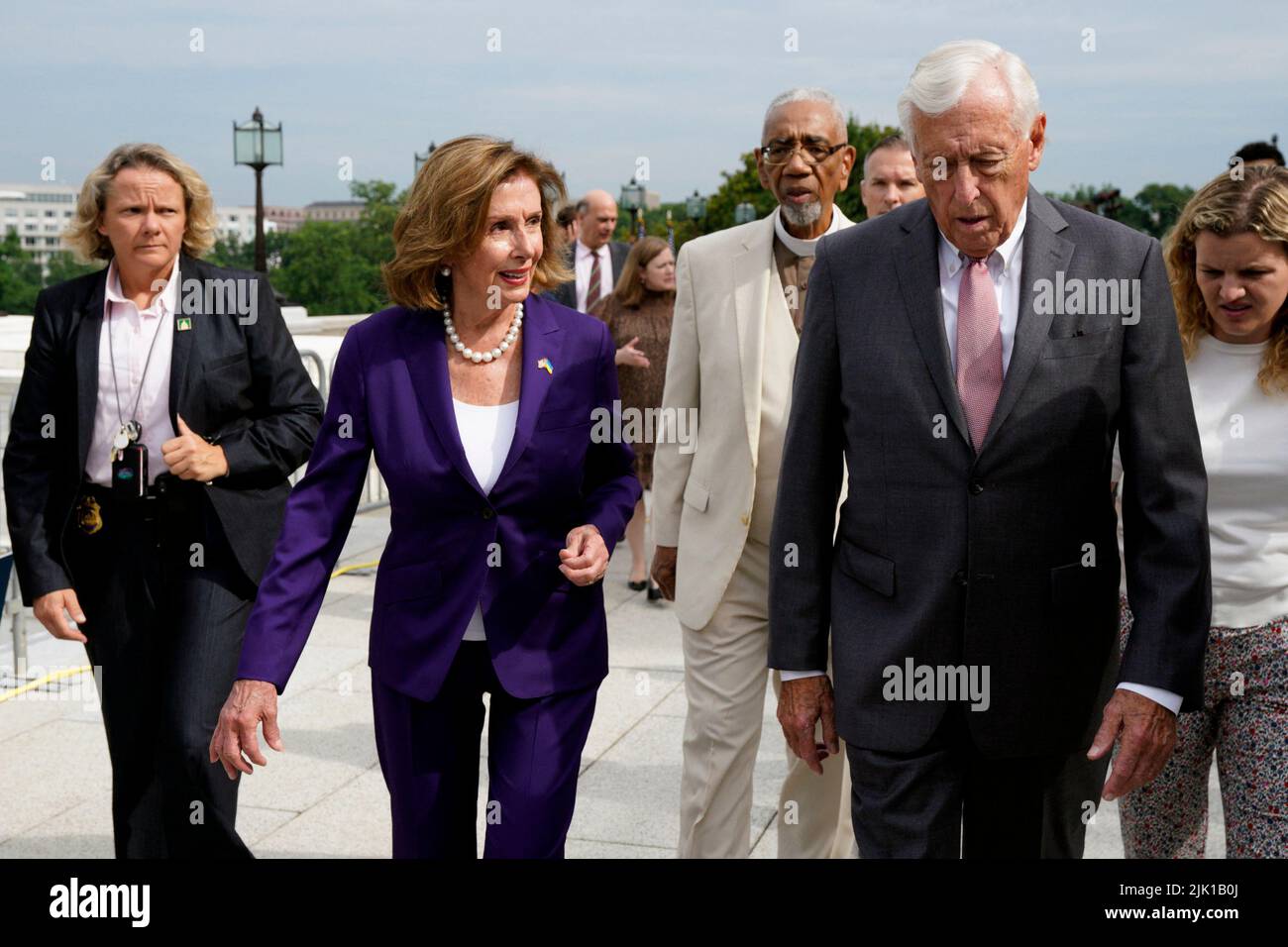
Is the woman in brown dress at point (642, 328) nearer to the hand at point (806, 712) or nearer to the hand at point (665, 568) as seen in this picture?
the hand at point (665, 568)

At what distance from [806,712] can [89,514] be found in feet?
7.27

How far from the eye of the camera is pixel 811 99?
4.82 m

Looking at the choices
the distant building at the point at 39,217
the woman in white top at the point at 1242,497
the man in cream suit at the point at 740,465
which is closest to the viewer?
the woman in white top at the point at 1242,497

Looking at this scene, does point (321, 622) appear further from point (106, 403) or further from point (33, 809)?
point (106, 403)

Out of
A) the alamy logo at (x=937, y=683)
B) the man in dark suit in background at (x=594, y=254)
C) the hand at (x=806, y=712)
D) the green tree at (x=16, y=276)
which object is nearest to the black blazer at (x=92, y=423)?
the hand at (x=806, y=712)

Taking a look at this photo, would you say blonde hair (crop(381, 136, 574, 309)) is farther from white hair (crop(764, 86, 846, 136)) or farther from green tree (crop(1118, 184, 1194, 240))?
green tree (crop(1118, 184, 1194, 240))

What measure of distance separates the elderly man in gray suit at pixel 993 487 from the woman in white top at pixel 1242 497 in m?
0.43

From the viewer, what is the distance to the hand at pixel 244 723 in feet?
11.1

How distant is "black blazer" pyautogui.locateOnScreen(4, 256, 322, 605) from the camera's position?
4.50 metres

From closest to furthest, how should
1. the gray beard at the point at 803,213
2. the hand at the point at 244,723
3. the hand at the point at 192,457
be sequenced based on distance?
the hand at the point at 244,723
the hand at the point at 192,457
the gray beard at the point at 803,213

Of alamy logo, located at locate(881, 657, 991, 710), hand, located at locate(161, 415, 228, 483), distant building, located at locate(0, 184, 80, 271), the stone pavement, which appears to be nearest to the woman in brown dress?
the stone pavement

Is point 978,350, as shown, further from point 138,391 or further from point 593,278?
point 593,278

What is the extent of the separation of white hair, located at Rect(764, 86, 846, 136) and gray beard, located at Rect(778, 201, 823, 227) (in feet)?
0.91
